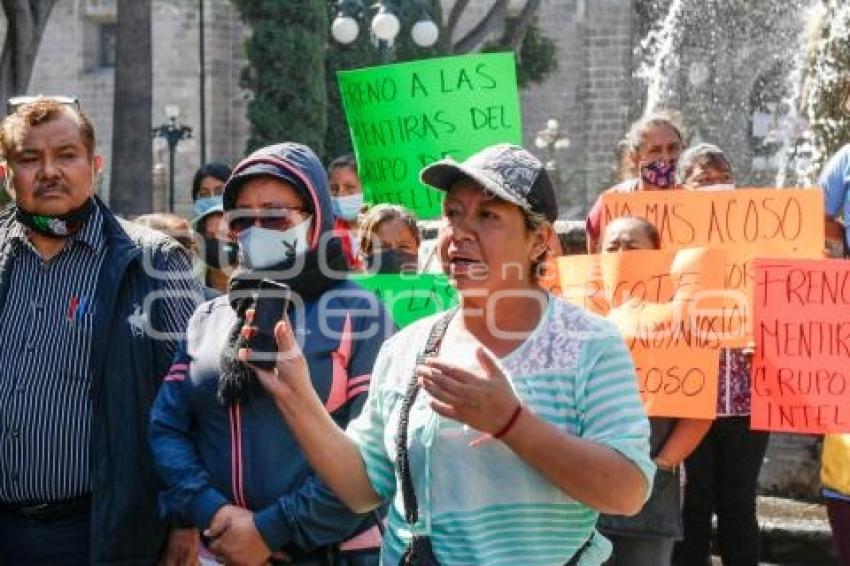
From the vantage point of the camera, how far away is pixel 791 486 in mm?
Answer: 8234

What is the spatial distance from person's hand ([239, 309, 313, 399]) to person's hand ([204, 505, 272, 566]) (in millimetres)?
467

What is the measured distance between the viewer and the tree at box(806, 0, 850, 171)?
332 inches

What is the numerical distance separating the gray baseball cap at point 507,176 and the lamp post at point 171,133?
1138 inches

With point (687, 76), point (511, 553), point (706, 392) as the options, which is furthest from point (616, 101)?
point (511, 553)

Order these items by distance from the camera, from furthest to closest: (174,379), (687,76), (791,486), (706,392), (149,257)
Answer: (687,76)
(791,486)
(706,392)
(149,257)
(174,379)

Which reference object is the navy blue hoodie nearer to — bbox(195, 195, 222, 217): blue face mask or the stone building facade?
bbox(195, 195, 222, 217): blue face mask

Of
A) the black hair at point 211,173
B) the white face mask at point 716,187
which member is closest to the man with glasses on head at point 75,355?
the white face mask at point 716,187

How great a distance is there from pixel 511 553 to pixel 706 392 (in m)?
2.76

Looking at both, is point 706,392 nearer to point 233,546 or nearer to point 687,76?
point 233,546

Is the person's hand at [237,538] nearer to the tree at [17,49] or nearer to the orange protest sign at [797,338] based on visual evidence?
the orange protest sign at [797,338]

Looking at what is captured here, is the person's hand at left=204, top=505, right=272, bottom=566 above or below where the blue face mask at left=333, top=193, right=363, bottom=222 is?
below

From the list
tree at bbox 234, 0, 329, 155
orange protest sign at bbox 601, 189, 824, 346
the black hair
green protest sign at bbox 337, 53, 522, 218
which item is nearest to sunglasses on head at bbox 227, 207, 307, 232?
orange protest sign at bbox 601, 189, 824, 346

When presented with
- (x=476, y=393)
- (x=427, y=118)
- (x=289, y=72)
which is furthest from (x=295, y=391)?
(x=289, y=72)

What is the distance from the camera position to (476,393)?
9.85 feet
